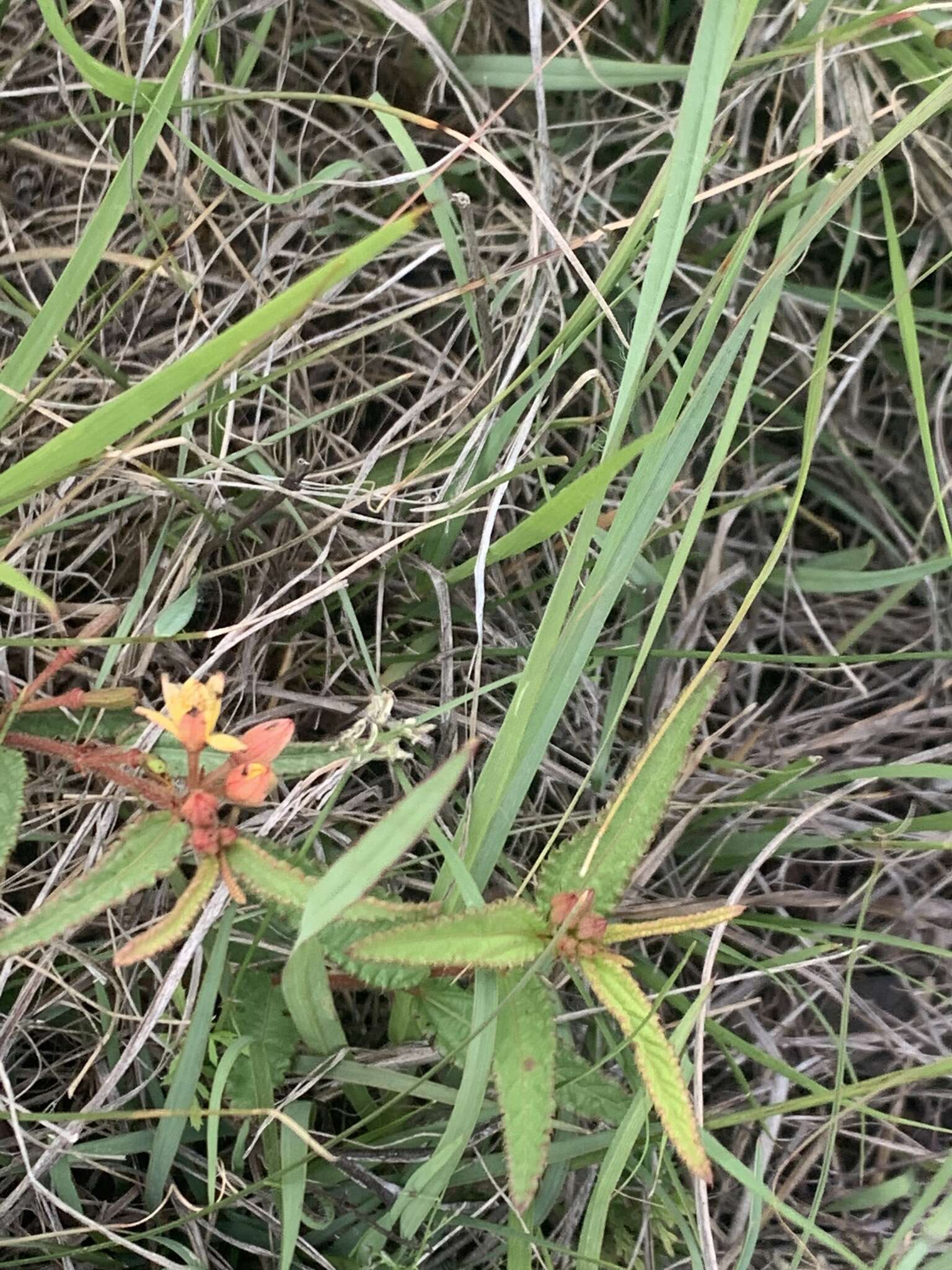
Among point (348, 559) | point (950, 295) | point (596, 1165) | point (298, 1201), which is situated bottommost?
point (596, 1165)

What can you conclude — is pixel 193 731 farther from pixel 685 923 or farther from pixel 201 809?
pixel 685 923

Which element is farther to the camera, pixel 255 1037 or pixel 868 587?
pixel 868 587

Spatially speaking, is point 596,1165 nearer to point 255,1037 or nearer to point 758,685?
point 255,1037

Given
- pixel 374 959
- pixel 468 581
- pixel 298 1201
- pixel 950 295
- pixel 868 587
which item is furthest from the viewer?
pixel 950 295

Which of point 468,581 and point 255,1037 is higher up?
point 468,581

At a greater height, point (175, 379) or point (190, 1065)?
point (175, 379)

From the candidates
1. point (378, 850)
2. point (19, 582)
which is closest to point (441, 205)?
point (19, 582)

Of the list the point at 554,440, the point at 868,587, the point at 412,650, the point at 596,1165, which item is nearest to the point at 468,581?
the point at 412,650
